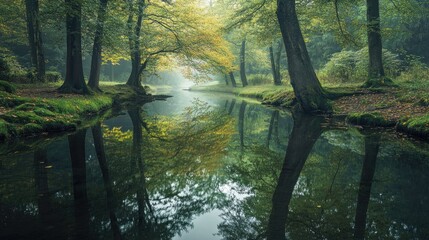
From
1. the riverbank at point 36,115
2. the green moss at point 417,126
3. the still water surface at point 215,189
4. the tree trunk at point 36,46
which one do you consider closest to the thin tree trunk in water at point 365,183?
the still water surface at point 215,189

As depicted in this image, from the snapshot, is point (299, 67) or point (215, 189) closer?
point (215, 189)

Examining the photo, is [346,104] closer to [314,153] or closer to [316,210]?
[314,153]

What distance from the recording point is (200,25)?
21953 millimetres

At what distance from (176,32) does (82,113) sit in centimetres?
1187

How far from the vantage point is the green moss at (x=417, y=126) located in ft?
24.7

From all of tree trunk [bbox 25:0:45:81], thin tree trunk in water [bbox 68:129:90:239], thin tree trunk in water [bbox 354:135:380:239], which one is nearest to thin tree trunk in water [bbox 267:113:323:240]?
thin tree trunk in water [bbox 354:135:380:239]

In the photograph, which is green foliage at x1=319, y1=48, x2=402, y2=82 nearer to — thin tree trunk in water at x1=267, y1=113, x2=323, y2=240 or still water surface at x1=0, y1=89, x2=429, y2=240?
thin tree trunk in water at x1=267, y1=113, x2=323, y2=240

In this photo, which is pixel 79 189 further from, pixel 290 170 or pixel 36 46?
pixel 36 46

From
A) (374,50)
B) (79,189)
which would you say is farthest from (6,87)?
(374,50)

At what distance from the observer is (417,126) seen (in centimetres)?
782

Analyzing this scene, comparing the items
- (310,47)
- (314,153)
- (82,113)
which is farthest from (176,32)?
(310,47)

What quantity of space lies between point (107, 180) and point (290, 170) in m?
3.25

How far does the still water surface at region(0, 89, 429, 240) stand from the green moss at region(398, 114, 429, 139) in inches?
19.2

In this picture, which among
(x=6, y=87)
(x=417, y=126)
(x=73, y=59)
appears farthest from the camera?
(x=73, y=59)
